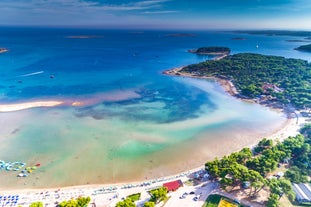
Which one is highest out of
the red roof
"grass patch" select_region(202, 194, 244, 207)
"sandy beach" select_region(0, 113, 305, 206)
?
the red roof

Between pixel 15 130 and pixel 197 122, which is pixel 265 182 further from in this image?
pixel 15 130

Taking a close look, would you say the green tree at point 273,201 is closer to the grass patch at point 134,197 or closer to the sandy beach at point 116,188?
the sandy beach at point 116,188

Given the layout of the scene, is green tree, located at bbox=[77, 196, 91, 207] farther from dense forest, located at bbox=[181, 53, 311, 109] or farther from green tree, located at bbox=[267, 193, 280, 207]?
dense forest, located at bbox=[181, 53, 311, 109]

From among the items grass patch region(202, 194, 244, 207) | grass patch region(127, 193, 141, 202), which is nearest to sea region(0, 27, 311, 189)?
grass patch region(127, 193, 141, 202)

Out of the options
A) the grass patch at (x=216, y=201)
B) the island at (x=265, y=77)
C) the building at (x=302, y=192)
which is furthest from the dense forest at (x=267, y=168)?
the island at (x=265, y=77)

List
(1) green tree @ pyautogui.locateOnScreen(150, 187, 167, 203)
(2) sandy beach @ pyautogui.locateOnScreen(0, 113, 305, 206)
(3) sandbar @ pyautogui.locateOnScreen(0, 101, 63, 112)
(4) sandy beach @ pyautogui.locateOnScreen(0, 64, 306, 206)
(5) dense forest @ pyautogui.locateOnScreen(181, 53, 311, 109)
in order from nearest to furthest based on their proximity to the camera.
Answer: (1) green tree @ pyautogui.locateOnScreen(150, 187, 167, 203), (2) sandy beach @ pyautogui.locateOnScreen(0, 113, 305, 206), (4) sandy beach @ pyautogui.locateOnScreen(0, 64, 306, 206), (3) sandbar @ pyautogui.locateOnScreen(0, 101, 63, 112), (5) dense forest @ pyautogui.locateOnScreen(181, 53, 311, 109)

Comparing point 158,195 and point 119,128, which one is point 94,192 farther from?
point 119,128
